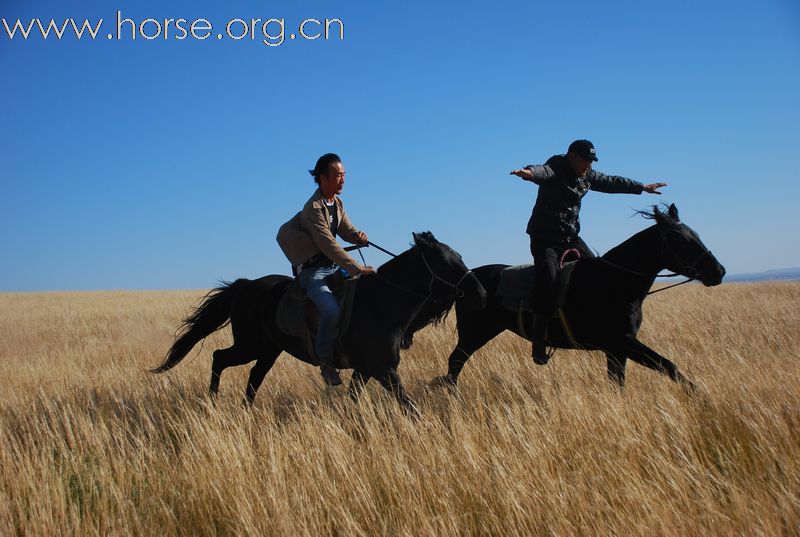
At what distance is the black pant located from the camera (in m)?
6.45

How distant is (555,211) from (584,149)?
31.4 inches

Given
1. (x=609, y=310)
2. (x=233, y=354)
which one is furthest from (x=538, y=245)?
(x=233, y=354)

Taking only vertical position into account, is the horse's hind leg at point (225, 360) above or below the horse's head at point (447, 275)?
below

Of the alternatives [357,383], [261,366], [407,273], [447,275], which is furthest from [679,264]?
[261,366]

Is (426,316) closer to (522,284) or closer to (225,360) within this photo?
(522,284)

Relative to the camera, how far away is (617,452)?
3750 mm

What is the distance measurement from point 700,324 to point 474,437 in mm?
9139

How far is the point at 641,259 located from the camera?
607cm

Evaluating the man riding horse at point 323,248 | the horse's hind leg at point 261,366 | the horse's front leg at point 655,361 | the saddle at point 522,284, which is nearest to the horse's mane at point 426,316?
the man riding horse at point 323,248

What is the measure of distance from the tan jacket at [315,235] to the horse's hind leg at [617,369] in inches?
116

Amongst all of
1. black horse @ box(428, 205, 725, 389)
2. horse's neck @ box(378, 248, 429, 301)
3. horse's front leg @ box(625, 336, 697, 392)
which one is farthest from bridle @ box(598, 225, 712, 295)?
horse's neck @ box(378, 248, 429, 301)

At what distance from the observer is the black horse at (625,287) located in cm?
570

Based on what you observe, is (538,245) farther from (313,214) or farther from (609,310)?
(313,214)

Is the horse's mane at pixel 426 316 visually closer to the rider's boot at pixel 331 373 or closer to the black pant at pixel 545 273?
the rider's boot at pixel 331 373
